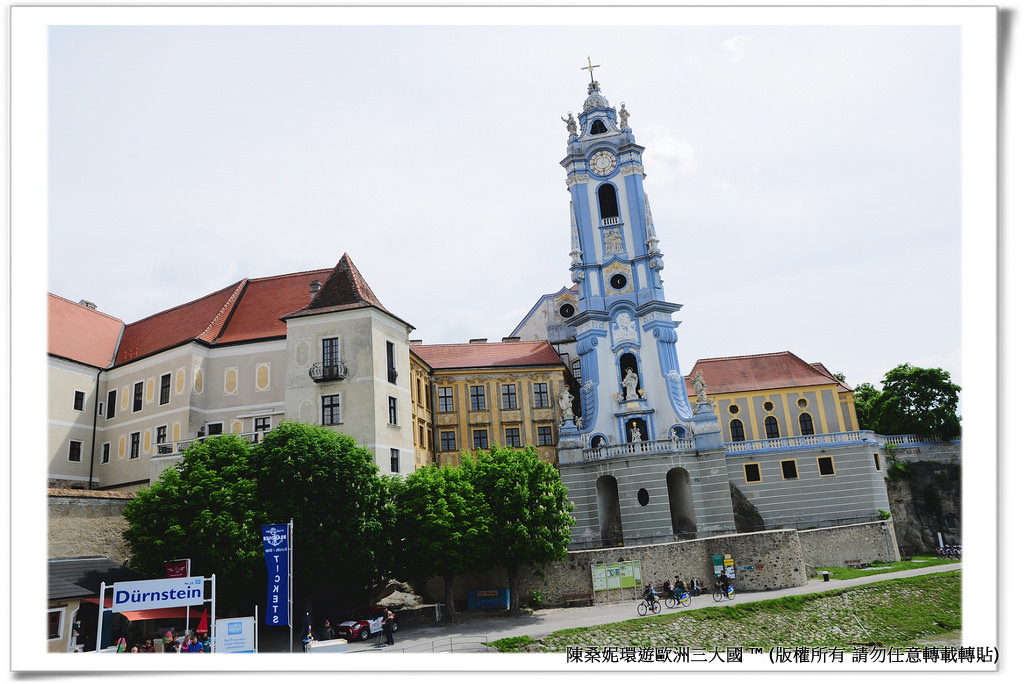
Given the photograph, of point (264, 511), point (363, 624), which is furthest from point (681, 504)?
point (264, 511)

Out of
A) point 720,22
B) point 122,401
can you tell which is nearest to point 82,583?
point 122,401

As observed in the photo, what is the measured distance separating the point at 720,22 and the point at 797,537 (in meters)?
24.4

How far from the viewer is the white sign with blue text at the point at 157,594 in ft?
68.9

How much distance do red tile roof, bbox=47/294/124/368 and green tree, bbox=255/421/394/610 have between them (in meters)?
14.9

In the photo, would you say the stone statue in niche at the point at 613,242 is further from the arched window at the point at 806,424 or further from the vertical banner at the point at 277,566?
the vertical banner at the point at 277,566

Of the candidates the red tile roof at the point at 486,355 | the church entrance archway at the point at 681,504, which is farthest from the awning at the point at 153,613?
the church entrance archway at the point at 681,504

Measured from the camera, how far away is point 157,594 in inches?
838

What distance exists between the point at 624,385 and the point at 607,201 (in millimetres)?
12532

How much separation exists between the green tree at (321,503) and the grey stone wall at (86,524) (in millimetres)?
7020

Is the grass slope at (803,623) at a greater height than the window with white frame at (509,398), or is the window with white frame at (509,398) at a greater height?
the window with white frame at (509,398)

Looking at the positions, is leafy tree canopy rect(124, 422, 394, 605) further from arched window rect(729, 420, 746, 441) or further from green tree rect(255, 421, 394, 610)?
arched window rect(729, 420, 746, 441)

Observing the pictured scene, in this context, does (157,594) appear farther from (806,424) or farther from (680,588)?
(806,424)

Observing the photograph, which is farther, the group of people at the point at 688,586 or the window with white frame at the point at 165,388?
the window with white frame at the point at 165,388

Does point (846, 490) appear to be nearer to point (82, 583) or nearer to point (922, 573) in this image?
point (922, 573)
